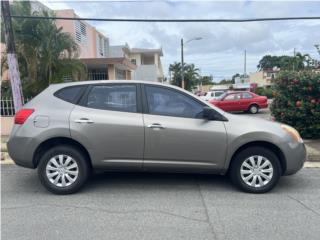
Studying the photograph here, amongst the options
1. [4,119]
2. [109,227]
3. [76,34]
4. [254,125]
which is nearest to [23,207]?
[109,227]

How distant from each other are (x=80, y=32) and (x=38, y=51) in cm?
955

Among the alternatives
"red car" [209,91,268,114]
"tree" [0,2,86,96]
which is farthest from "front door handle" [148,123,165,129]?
"red car" [209,91,268,114]

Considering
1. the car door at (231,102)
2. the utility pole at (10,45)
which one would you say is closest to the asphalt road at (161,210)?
the utility pole at (10,45)

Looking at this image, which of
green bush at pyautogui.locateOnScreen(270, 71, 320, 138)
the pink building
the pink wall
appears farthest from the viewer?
the pink wall

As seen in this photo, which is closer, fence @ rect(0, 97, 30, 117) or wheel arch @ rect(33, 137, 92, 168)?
wheel arch @ rect(33, 137, 92, 168)

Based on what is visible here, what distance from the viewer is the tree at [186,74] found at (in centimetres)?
5659

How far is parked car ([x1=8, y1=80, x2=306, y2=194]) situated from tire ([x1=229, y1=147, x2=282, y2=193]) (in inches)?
0.6

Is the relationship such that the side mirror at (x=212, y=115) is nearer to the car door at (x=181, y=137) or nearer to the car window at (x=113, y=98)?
the car door at (x=181, y=137)

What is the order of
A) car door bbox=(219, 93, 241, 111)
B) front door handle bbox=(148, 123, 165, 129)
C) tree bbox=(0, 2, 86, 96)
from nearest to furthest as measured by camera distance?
front door handle bbox=(148, 123, 165, 129), tree bbox=(0, 2, 86, 96), car door bbox=(219, 93, 241, 111)

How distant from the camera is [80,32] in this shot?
22.0m

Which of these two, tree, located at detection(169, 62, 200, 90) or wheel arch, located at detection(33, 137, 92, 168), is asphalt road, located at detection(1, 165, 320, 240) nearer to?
wheel arch, located at detection(33, 137, 92, 168)

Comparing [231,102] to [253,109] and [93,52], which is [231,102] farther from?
[93,52]

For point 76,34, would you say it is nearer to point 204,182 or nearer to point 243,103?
point 243,103

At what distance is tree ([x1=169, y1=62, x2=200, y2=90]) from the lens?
186 ft
